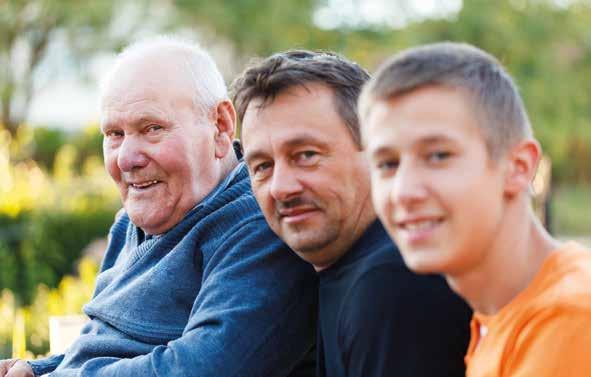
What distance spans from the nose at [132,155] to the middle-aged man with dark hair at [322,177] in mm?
591

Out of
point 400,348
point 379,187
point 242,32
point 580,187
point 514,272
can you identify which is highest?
point 242,32

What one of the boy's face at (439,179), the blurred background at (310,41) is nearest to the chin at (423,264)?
the boy's face at (439,179)

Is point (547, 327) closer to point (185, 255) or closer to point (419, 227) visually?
point (419, 227)

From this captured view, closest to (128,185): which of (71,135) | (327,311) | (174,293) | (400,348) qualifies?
(174,293)

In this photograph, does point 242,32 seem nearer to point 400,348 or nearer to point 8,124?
point 8,124

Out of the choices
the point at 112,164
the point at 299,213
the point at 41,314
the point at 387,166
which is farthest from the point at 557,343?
the point at 41,314

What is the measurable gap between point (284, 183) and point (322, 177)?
9 centimetres

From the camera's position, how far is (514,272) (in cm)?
190

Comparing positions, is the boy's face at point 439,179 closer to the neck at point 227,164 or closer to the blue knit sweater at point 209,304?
the blue knit sweater at point 209,304

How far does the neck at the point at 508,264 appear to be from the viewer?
1875 millimetres

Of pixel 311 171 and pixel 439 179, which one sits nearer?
pixel 439 179

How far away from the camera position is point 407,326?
215cm

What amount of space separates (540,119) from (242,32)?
7.78 m

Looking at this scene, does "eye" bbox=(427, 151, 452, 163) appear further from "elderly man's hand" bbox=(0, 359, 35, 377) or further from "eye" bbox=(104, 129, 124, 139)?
"elderly man's hand" bbox=(0, 359, 35, 377)
